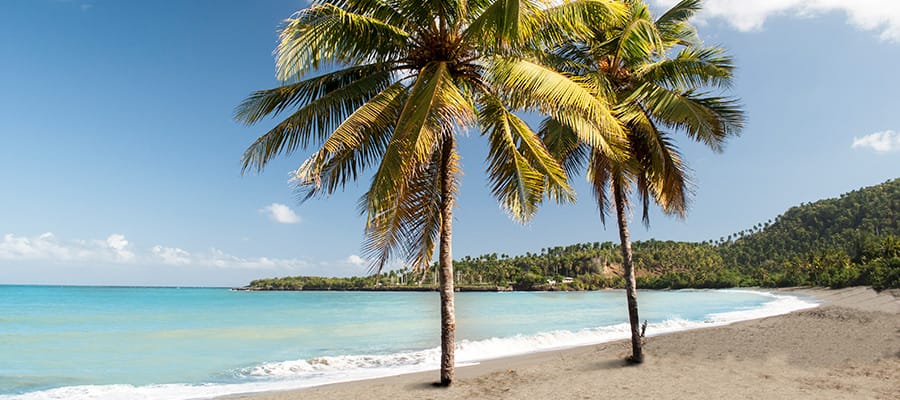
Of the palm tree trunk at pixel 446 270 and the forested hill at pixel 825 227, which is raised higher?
the forested hill at pixel 825 227

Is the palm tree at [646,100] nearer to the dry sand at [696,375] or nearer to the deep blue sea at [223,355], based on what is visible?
the dry sand at [696,375]

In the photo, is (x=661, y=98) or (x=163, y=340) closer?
(x=661, y=98)

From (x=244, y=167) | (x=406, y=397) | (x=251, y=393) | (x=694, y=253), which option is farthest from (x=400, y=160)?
(x=694, y=253)

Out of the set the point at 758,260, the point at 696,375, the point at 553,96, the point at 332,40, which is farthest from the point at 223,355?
the point at 758,260

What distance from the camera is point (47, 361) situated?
16547 millimetres

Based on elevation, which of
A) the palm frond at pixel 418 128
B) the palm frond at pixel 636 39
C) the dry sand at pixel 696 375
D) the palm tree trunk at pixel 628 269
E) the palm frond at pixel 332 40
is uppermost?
the palm frond at pixel 636 39

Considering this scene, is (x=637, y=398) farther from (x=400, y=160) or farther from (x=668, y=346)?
(x=668, y=346)

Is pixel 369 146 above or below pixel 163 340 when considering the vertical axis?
above

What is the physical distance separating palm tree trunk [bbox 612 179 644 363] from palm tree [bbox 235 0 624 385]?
2.20 m

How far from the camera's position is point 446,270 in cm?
802

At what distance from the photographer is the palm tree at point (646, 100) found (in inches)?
359

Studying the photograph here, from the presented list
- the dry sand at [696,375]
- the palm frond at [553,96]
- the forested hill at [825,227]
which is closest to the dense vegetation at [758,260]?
the forested hill at [825,227]

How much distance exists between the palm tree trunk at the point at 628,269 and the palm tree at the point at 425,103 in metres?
2.20

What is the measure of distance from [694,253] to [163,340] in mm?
149566
